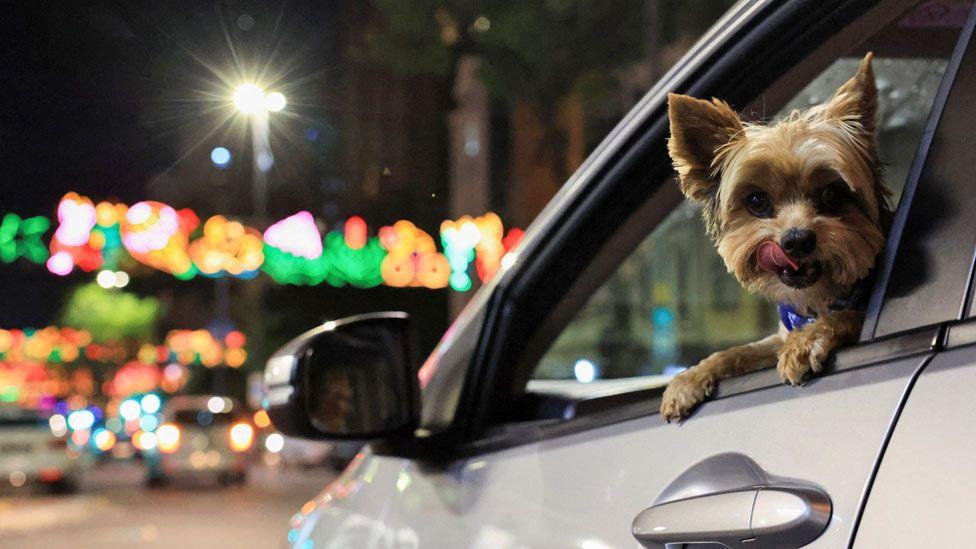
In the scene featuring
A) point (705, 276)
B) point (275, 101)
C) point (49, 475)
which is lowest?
point (705, 276)

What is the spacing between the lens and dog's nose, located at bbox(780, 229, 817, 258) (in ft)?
5.20

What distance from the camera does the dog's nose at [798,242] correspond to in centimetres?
158

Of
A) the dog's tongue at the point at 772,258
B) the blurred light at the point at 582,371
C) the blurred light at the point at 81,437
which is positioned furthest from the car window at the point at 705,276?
the blurred light at the point at 81,437

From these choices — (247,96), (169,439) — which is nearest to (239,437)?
(169,439)

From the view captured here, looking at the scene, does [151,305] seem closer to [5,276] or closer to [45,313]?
[5,276]

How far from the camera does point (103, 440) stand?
33344 millimetres

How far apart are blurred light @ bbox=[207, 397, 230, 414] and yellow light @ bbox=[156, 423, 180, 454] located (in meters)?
0.79

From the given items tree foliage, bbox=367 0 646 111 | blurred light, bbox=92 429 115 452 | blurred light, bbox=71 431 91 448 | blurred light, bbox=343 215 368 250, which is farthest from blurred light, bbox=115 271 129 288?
tree foliage, bbox=367 0 646 111

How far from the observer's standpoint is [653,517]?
183 cm

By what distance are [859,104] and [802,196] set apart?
0.15m

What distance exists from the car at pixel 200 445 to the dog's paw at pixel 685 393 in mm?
23513

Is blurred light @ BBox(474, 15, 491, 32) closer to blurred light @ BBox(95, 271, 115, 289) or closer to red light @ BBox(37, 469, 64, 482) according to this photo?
red light @ BBox(37, 469, 64, 482)

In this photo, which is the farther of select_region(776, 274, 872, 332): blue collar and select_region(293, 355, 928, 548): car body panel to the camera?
select_region(776, 274, 872, 332): blue collar

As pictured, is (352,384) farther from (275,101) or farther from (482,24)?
(482,24)
